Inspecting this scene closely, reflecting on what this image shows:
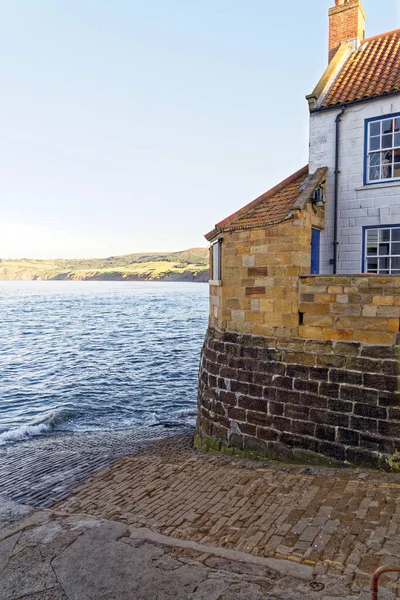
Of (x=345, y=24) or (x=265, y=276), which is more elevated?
(x=345, y=24)

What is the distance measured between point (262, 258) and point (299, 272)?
0.87m

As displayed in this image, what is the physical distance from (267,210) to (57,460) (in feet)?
26.0

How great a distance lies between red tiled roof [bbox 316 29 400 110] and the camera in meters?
11.6

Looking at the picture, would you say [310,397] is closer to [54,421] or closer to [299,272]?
[299,272]

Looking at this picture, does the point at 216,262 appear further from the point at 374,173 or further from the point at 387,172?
the point at 387,172

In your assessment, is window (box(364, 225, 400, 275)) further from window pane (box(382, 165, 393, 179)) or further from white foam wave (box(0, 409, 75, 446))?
white foam wave (box(0, 409, 75, 446))

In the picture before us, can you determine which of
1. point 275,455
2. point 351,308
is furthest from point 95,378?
point 351,308

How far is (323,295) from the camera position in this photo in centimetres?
866

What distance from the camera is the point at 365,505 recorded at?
6.59m

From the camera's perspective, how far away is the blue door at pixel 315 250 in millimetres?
11284

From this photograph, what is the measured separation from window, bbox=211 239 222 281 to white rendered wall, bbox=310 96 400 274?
2.97 metres

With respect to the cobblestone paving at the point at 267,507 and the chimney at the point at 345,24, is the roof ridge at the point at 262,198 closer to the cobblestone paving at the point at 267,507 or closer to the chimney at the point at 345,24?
the chimney at the point at 345,24

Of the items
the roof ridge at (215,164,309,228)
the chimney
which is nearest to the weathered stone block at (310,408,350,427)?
the roof ridge at (215,164,309,228)

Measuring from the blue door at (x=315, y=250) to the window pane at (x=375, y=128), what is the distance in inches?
112
